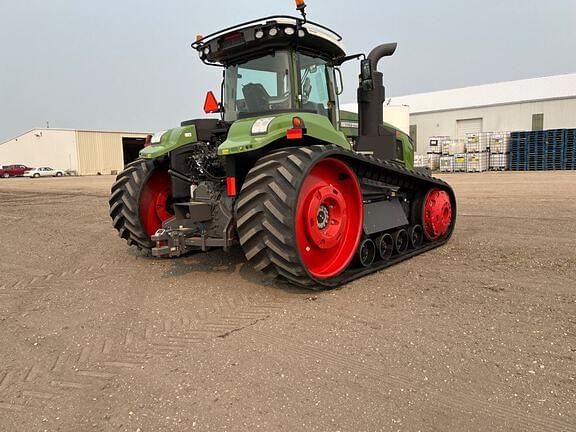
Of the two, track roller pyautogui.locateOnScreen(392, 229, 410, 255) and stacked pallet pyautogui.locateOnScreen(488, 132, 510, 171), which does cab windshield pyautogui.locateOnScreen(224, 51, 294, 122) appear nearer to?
track roller pyautogui.locateOnScreen(392, 229, 410, 255)

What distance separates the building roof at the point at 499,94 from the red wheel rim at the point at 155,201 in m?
37.8

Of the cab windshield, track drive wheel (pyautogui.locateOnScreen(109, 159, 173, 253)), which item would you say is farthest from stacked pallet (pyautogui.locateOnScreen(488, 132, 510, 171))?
track drive wheel (pyautogui.locateOnScreen(109, 159, 173, 253))

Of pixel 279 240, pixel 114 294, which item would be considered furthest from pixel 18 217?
pixel 279 240

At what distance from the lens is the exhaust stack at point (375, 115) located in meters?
6.55

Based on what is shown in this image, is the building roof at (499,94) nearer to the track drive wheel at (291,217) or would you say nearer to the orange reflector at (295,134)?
the track drive wheel at (291,217)

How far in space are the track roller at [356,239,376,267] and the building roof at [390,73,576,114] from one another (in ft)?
122

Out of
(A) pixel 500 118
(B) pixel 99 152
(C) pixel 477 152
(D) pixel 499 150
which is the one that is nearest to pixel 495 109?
(A) pixel 500 118

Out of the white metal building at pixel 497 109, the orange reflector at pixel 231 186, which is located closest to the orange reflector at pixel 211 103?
the orange reflector at pixel 231 186

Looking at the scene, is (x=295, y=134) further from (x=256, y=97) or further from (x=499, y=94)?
(x=499, y=94)

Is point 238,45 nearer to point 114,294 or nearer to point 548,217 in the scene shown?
point 114,294

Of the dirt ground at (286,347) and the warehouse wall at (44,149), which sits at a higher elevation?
the warehouse wall at (44,149)

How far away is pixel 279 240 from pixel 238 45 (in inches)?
97.8

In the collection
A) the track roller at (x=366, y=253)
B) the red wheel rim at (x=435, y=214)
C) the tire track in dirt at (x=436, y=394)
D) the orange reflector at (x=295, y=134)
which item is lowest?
the tire track in dirt at (x=436, y=394)

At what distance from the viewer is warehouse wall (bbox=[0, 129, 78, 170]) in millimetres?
48250
